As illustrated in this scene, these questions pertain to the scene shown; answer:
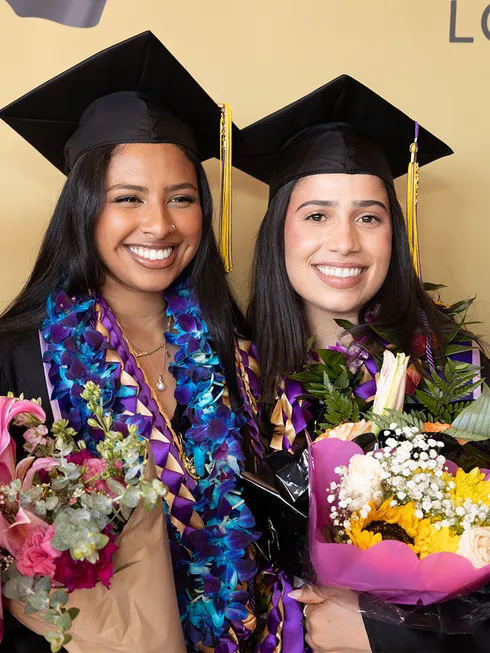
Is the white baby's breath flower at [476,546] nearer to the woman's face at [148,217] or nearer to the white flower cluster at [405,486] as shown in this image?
the white flower cluster at [405,486]

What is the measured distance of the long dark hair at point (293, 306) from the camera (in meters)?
1.79

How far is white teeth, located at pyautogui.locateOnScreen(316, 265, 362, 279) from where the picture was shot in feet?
5.77

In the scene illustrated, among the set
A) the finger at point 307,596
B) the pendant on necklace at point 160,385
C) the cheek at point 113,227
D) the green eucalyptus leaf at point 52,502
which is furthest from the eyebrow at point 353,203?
the green eucalyptus leaf at point 52,502

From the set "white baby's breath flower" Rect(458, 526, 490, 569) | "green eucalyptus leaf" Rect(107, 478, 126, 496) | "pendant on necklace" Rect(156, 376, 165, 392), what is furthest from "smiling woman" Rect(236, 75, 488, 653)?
"green eucalyptus leaf" Rect(107, 478, 126, 496)

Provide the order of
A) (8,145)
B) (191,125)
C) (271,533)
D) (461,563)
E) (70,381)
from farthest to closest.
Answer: (8,145)
(191,125)
(70,381)
(271,533)
(461,563)

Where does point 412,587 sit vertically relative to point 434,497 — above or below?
below

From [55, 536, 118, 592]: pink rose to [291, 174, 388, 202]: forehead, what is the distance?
110cm

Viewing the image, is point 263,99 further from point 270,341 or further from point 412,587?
point 412,587

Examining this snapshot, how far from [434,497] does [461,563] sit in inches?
4.3

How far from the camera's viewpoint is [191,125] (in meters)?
1.83

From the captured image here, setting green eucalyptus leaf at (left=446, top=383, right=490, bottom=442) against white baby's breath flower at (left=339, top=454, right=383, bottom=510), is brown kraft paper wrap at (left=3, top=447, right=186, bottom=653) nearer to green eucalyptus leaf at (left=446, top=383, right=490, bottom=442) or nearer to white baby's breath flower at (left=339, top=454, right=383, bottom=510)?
white baby's breath flower at (left=339, top=454, right=383, bottom=510)

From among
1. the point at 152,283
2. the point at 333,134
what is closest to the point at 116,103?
the point at 152,283

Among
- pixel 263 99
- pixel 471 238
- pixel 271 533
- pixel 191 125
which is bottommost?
pixel 271 533

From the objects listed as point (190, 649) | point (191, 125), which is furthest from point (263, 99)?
point (190, 649)
